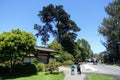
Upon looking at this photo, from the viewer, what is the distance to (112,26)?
71375 millimetres

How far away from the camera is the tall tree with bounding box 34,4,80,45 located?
7475 cm

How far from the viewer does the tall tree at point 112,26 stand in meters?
70.9

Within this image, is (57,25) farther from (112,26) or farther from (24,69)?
(24,69)

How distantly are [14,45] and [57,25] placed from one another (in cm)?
4580

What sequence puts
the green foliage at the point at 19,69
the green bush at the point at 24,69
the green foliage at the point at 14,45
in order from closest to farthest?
the green foliage at the point at 14,45 < the green foliage at the point at 19,69 < the green bush at the point at 24,69

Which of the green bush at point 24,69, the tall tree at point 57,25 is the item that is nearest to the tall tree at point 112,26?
the tall tree at point 57,25

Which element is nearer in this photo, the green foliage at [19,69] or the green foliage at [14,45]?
the green foliage at [14,45]

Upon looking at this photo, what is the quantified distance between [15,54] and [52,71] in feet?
18.8

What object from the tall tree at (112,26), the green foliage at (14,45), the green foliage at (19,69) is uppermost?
the tall tree at (112,26)

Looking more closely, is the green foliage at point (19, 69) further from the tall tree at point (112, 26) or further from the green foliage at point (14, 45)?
the tall tree at point (112, 26)

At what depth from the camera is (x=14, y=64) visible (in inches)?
1359

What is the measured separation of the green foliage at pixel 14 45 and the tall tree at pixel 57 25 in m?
38.9

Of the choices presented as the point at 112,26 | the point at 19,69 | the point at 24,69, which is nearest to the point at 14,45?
the point at 19,69

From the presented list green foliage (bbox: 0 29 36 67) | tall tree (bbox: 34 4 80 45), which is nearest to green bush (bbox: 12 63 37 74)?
green foliage (bbox: 0 29 36 67)
